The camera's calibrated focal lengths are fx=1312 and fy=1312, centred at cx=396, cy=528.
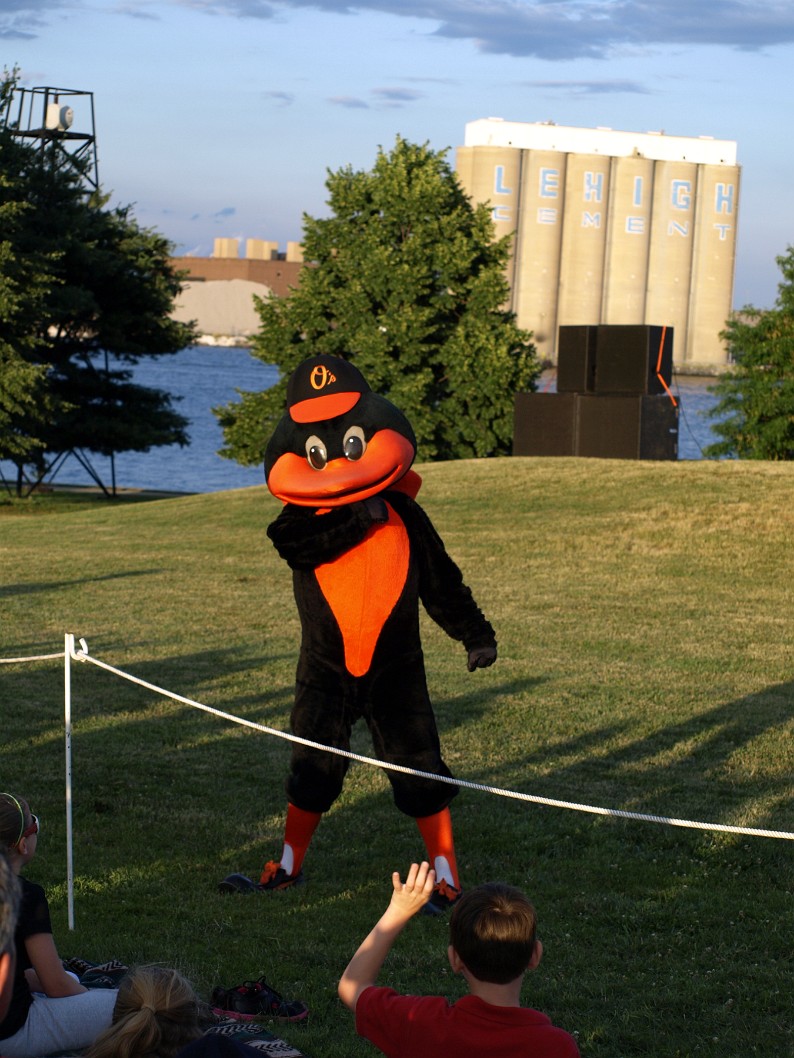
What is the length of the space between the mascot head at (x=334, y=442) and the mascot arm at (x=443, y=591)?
0.77 feet

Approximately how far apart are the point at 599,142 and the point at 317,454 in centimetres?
10646

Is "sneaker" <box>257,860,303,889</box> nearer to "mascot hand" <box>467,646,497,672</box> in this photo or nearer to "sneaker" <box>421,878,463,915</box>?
"sneaker" <box>421,878,463,915</box>

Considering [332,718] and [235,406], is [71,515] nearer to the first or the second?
[235,406]

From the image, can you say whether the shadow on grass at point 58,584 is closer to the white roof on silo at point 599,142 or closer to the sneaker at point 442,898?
the sneaker at point 442,898

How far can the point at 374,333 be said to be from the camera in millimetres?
33156

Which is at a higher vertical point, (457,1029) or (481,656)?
(481,656)

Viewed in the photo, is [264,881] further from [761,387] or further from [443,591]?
[761,387]

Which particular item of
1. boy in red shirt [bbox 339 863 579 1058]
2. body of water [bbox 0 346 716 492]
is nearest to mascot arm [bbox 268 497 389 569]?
boy in red shirt [bbox 339 863 579 1058]

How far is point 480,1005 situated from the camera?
2928mm

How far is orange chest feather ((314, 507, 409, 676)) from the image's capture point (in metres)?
5.31

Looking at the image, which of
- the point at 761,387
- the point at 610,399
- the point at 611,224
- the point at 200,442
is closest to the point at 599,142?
the point at 611,224

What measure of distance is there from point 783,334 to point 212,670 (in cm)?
2823

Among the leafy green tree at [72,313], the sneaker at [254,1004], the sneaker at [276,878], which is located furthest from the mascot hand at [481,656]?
the leafy green tree at [72,313]

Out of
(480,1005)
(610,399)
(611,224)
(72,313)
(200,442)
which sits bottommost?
(200,442)
